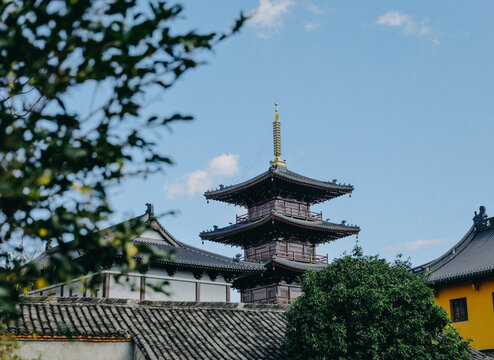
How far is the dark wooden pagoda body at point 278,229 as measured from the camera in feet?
115

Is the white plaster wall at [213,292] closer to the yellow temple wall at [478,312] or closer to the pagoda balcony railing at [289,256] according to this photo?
the pagoda balcony railing at [289,256]

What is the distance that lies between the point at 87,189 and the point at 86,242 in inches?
15.2

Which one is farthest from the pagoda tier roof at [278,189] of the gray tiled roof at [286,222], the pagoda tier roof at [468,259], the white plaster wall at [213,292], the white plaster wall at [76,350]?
the white plaster wall at [76,350]

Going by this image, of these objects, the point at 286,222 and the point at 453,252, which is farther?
the point at 286,222

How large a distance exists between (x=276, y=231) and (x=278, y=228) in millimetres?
228

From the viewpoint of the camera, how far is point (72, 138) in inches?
177

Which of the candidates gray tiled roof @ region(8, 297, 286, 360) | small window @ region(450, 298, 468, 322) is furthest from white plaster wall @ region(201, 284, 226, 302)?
small window @ region(450, 298, 468, 322)

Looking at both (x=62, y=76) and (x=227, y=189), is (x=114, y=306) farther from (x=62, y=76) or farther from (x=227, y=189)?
(x=227, y=189)

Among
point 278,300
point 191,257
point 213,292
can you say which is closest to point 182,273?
point 191,257

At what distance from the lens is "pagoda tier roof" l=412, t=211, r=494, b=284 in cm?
2859

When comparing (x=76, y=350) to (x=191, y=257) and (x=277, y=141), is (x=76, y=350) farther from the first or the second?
(x=277, y=141)

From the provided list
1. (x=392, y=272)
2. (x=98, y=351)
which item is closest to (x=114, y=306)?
(x=98, y=351)

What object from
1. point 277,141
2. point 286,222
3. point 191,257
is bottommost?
point 191,257

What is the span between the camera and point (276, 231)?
1415 inches
